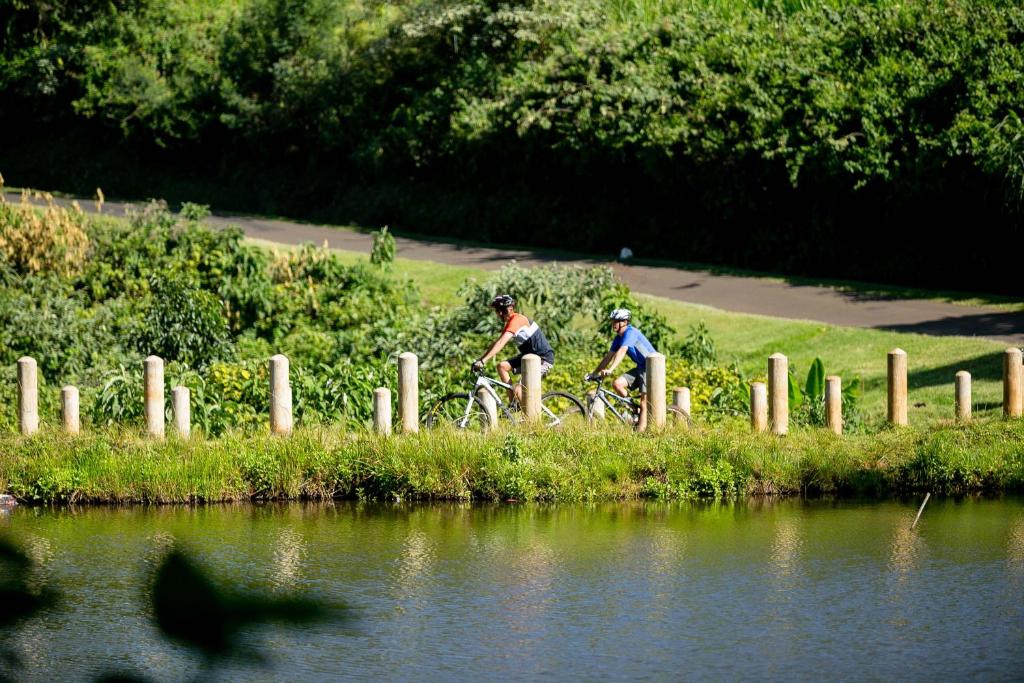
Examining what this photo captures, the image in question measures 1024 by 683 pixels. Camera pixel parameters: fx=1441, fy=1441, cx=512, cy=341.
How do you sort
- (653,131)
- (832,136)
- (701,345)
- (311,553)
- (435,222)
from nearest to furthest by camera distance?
1. (311,553)
2. (701,345)
3. (832,136)
4. (653,131)
5. (435,222)

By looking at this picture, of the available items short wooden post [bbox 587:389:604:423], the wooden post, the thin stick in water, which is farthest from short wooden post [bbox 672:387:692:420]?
the wooden post

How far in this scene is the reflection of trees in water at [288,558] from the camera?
10.6 m

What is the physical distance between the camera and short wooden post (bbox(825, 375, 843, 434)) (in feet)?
48.6

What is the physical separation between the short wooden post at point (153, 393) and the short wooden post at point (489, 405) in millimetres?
3229

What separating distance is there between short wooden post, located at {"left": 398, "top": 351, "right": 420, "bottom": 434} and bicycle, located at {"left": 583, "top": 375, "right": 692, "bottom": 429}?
181 cm

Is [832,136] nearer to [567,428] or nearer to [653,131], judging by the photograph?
[653,131]

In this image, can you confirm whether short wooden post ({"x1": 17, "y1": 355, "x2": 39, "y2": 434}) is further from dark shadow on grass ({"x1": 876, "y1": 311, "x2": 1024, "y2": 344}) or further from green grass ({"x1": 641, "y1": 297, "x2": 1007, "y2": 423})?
dark shadow on grass ({"x1": 876, "y1": 311, "x2": 1024, "y2": 344})

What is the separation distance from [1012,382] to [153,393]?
883 cm

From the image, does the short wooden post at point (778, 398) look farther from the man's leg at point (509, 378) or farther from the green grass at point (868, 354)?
the man's leg at point (509, 378)

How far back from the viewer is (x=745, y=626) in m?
9.59

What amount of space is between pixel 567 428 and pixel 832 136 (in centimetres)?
1346

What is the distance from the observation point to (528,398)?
14578 mm

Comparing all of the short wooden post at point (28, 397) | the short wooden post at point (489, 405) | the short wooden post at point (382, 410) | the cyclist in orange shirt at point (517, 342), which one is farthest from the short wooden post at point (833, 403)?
the short wooden post at point (28, 397)

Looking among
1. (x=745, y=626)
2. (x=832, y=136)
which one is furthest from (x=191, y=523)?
(x=832, y=136)
